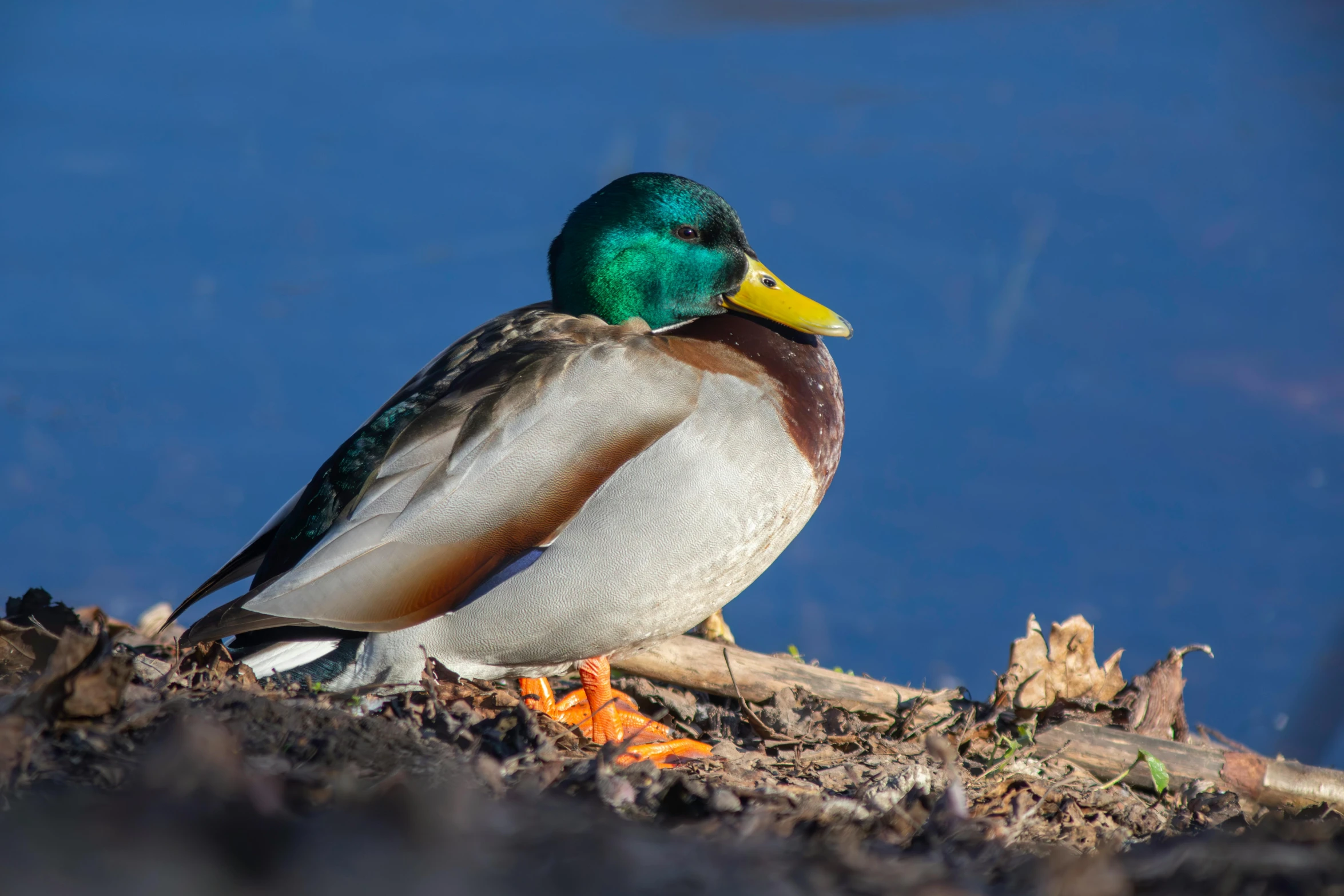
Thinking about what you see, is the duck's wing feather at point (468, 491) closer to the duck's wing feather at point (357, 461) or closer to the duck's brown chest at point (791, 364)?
the duck's wing feather at point (357, 461)

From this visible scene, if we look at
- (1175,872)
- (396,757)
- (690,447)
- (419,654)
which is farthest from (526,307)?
(1175,872)

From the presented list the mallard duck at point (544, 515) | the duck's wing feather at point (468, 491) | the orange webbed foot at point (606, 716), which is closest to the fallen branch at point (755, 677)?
the orange webbed foot at point (606, 716)

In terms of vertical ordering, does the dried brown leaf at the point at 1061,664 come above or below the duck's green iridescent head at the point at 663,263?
below

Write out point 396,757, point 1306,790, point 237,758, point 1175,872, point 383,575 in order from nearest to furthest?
1. point 1175,872
2. point 237,758
3. point 396,757
4. point 383,575
5. point 1306,790

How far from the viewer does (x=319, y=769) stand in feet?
5.06

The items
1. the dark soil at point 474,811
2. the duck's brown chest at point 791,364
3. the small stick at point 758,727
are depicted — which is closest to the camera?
the dark soil at point 474,811

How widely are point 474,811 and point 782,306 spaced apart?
201 cm

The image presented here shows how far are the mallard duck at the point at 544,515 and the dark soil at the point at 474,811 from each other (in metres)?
0.16

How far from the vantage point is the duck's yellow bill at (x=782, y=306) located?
117 inches

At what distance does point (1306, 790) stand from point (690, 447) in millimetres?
1673

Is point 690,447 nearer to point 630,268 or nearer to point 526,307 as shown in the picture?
point 630,268

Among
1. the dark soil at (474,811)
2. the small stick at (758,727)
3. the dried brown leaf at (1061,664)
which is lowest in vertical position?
the dark soil at (474,811)

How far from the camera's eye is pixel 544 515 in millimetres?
2449

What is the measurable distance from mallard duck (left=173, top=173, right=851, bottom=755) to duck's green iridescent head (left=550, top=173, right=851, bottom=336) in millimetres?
203
